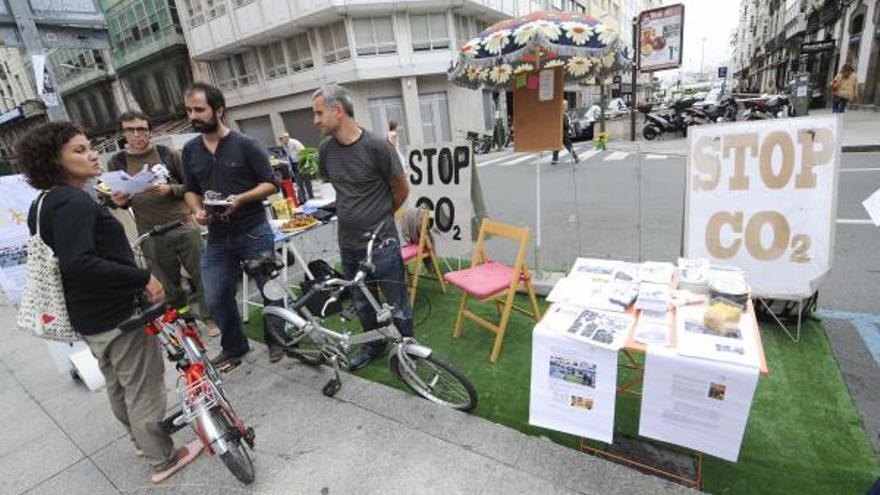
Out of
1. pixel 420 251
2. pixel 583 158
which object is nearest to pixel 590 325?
pixel 420 251

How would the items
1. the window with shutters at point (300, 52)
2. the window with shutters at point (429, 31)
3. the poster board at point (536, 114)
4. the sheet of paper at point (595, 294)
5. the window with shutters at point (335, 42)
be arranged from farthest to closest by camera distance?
1. the window with shutters at point (300, 52)
2. the window with shutters at point (429, 31)
3. the window with shutters at point (335, 42)
4. the poster board at point (536, 114)
5. the sheet of paper at point (595, 294)

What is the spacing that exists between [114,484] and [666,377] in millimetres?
3230

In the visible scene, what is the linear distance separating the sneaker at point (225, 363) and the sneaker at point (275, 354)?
0.99 ft

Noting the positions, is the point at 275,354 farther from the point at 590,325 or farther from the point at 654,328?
the point at 654,328

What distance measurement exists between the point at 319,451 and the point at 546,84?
139 inches

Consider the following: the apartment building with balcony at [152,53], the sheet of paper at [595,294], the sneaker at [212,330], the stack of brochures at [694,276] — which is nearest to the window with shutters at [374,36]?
the apartment building with balcony at [152,53]

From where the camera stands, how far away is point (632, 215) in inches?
270

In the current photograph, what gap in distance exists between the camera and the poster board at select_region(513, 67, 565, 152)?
13.0ft

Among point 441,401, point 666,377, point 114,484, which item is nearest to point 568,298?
point 666,377

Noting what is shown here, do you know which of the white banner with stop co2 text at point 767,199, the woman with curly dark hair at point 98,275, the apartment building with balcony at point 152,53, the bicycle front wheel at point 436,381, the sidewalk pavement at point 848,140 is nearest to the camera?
the woman with curly dark hair at point 98,275

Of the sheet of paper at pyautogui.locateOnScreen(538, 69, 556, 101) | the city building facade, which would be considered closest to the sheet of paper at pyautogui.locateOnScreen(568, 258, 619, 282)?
the sheet of paper at pyautogui.locateOnScreen(538, 69, 556, 101)

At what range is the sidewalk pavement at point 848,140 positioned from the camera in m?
9.27

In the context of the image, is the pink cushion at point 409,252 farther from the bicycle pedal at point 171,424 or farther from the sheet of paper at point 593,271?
the bicycle pedal at point 171,424

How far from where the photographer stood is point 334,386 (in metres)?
3.12
